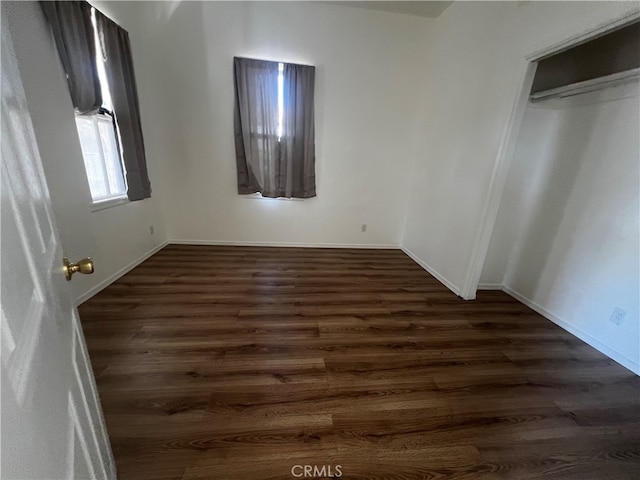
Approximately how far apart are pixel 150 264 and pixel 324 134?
275 centimetres

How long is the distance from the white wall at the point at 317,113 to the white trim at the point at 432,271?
351 mm

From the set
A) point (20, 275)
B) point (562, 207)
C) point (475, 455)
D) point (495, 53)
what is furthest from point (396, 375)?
point (495, 53)

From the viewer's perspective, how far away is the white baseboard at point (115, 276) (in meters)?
2.16

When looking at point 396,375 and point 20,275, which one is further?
point 396,375

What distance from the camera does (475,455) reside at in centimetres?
115

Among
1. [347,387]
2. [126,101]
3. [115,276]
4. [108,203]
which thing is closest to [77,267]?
[347,387]

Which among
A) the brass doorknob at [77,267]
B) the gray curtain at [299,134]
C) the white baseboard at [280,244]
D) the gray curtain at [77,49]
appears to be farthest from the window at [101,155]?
the brass doorknob at [77,267]

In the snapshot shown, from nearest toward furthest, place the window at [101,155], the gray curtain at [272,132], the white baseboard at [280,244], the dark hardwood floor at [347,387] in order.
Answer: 1. the dark hardwood floor at [347,387]
2. the window at [101,155]
3. the gray curtain at [272,132]
4. the white baseboard at [280,244]

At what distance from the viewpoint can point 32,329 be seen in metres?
0.49

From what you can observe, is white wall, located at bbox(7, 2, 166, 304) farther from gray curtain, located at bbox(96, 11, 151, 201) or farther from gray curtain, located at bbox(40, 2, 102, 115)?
gray curtain, located at bbox(96, 11, 151, 201)

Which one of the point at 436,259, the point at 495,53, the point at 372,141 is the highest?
the point at 495,53

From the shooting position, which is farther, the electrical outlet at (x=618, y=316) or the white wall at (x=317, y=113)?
the white wall at (x=317, y=113)

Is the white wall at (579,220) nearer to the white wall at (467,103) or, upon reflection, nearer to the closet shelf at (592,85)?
the closet shelf at (592,85)

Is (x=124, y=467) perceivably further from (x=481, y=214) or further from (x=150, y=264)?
(x=481, y=214)
